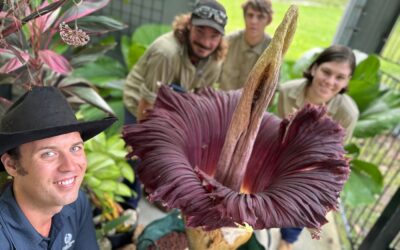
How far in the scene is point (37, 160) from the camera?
2.08 feet

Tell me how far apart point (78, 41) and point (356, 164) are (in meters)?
1.82

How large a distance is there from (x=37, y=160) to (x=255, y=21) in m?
1.20

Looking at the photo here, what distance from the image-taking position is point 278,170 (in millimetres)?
773

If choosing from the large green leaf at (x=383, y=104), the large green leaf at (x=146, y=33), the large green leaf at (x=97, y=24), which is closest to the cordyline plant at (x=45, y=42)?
the large green leaf at (x=97, y=24)

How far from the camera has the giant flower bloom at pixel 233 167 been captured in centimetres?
56

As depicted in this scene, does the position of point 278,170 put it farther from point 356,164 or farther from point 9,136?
point 356,164

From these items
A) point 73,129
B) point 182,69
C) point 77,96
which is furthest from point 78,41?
point 182,69

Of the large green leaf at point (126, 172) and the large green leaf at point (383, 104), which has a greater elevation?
the large green leaf at point (383, 104)

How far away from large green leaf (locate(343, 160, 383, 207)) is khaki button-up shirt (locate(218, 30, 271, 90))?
0.83 m

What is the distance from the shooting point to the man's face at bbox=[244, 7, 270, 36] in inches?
60.5

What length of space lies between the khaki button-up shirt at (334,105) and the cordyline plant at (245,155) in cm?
63

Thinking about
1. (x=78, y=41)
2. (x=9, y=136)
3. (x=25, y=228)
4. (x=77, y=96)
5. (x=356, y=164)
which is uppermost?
(x=78, y=41)

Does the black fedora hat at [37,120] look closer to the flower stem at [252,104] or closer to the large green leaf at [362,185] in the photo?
the flower stem at [252,104]

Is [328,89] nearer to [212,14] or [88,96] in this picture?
[212,14]
